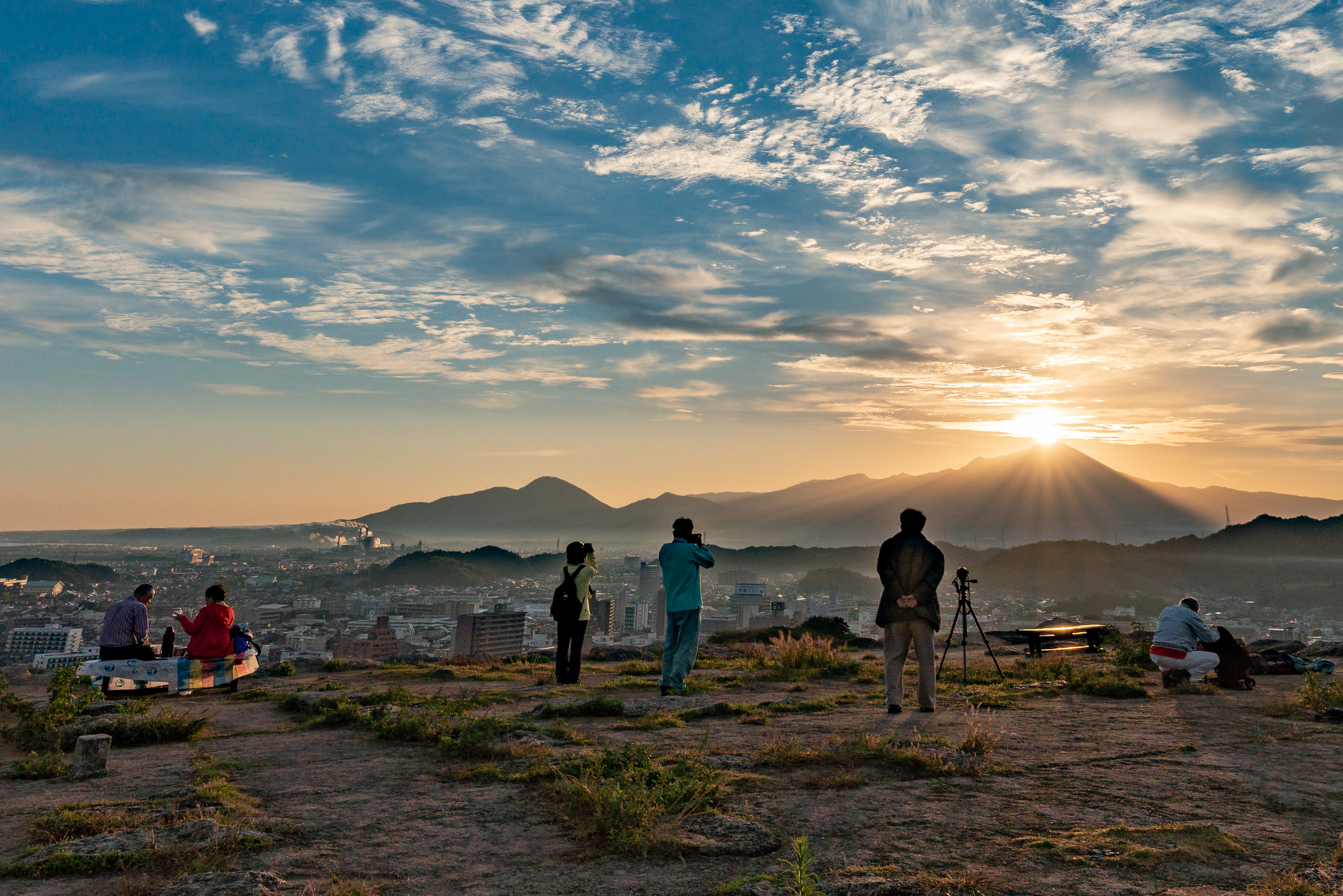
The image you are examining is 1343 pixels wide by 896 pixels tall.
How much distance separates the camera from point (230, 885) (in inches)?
123

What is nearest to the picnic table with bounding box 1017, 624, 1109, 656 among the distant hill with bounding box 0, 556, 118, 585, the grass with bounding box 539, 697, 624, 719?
the grass with bounding box 539, 697, 624, 719

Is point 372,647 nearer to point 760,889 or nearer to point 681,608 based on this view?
point 681,608

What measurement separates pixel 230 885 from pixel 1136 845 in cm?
442

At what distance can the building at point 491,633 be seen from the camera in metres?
24.5

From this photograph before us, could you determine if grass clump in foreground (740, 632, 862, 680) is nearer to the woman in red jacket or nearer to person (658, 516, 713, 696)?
person (658, 516, 713, 696)

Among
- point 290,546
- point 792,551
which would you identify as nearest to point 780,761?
point 792,551

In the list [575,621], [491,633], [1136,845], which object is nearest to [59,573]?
[491,633]

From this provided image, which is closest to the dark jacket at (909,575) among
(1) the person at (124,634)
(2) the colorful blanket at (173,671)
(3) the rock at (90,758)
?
(3) the rock at (90,758)

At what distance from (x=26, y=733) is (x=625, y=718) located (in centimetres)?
560

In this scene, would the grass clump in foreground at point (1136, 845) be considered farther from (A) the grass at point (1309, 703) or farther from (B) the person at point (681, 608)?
(B) the person at point (681, 608)

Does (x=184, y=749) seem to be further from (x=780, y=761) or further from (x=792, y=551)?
(x=792, y=551)

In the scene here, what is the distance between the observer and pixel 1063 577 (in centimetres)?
7000

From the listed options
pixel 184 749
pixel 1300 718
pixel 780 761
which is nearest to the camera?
pixel 780 761

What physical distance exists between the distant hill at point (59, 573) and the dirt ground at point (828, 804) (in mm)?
83088
